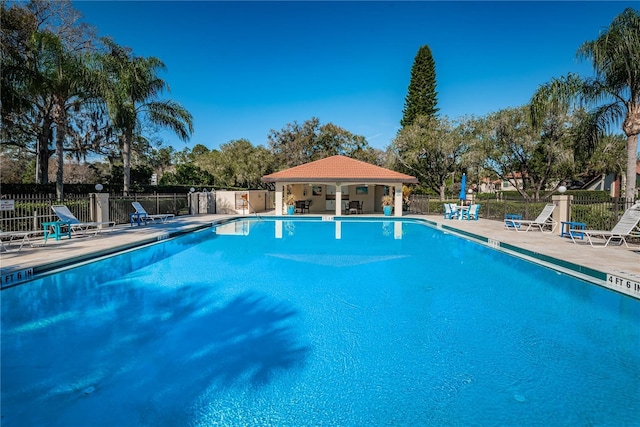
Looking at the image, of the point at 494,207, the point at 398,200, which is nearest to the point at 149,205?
the point at 398,200

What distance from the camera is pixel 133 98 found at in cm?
1900

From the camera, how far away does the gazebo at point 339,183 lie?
22094 millimetres

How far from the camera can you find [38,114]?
18.8 meters

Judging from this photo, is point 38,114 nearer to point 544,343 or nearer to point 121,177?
point 121,177

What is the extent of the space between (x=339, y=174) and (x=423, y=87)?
23350 millimetres

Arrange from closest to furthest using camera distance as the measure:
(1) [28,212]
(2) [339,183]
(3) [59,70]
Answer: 1. (1) [28,212]
2. (3) [59,70]
3. (2) [339,183]

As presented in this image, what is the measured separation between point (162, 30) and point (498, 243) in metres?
17.2

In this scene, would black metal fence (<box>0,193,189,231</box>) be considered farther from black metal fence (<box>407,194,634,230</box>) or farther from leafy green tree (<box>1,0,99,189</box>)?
black metal fence (<box>407,194,634,230</box>)

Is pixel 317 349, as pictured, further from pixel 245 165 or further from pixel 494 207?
pixel 245 165

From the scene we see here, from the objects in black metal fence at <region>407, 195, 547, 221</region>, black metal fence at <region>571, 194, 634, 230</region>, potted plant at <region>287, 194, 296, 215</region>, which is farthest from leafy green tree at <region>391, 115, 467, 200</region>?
black metal fence at <region>571, 194, 634, 230</region>

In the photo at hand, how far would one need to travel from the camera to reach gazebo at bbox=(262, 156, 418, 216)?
72.5 feet

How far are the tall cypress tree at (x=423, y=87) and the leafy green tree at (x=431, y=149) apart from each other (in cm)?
873

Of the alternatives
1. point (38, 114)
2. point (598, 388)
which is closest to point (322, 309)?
point (598, 388)

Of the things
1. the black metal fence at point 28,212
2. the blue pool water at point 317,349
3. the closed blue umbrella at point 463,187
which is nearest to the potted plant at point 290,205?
the closed blue umbrella at point 463,187
